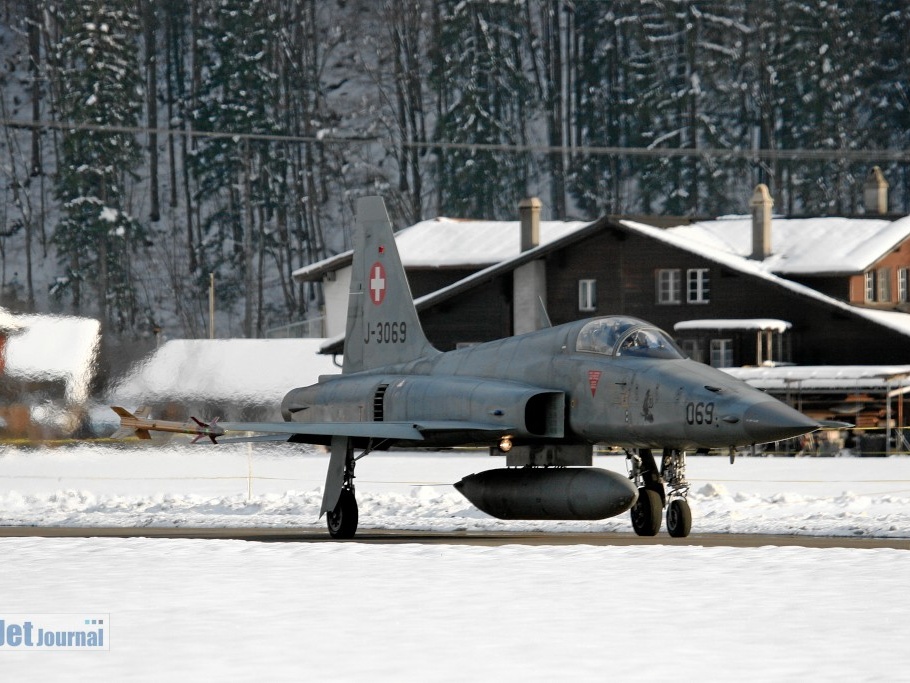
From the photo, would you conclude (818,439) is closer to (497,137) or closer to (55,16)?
(497,137)

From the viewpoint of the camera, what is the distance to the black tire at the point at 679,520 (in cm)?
1820

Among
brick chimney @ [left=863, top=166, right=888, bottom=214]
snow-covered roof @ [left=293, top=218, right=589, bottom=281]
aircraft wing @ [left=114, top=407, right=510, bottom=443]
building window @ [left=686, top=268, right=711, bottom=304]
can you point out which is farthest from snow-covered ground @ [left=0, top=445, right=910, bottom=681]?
brick chimney @ [left=863, top=166, right=888, bottom=214]

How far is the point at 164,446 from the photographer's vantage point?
3209 centimetres

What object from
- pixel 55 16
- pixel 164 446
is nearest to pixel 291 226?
pixel 55 16

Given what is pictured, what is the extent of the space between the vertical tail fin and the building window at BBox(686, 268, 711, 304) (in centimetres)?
3406

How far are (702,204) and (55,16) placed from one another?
43.7m

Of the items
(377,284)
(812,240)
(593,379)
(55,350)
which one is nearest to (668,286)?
(812,240)

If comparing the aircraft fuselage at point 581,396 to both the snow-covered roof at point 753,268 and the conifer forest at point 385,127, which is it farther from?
the conifer forest at point 385,127

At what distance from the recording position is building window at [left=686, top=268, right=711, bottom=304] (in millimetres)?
56031

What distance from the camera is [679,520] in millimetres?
18234

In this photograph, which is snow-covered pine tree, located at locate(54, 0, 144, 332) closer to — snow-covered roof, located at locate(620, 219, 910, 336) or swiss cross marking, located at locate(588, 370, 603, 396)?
snow-covered roof, located at locate(620, 219, 910, 336)

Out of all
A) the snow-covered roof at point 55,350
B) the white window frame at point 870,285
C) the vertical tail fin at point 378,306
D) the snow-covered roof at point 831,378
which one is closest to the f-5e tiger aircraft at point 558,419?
the vertical tail fin at point 378,306

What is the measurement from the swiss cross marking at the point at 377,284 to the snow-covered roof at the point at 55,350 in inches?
378
